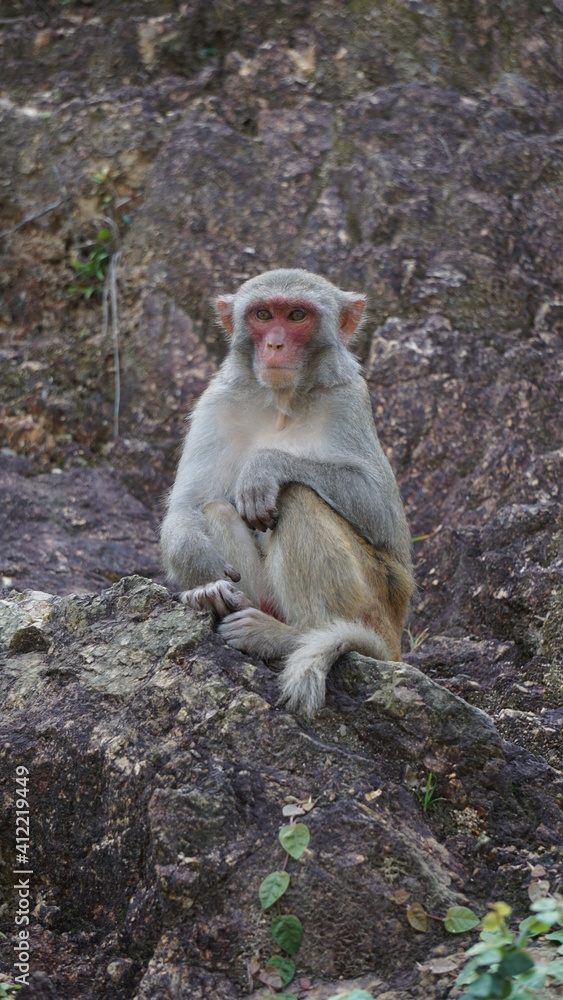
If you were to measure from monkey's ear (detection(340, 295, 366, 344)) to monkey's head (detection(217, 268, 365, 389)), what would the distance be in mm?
106

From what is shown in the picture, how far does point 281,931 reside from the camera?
2.66 meters

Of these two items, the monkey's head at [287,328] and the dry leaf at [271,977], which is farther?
the monkey's head at [287,328]

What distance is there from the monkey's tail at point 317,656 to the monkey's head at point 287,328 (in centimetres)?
103

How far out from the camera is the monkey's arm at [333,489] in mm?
3604

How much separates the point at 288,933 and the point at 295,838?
24 centimetres

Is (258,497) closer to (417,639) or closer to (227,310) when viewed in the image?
(227,310)

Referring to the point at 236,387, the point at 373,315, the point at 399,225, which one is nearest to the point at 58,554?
the point at 236,387

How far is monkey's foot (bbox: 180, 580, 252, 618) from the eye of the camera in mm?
3451

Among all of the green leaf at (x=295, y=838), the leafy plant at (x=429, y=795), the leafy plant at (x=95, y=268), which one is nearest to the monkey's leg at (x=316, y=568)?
the leafy plant at (x=429, y=795)

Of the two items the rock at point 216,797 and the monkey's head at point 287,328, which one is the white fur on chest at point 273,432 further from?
the rock at point 216,797

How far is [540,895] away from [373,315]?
3965mm

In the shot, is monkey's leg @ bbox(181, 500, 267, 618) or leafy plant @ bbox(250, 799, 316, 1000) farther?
monkey's leg @ bbox(181, 500, 267, 618)

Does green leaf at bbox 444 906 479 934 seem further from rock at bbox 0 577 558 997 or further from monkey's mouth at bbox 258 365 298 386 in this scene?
monkey's mouth at bbox 258 365 298 386

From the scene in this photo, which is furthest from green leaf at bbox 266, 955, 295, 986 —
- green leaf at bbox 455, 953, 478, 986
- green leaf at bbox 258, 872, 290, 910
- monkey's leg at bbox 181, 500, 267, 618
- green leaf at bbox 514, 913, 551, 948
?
monkey's leg at bbox 181, 500, 267, 618
